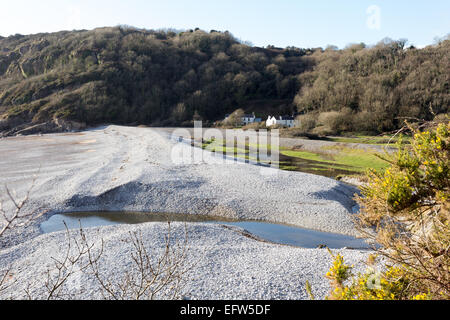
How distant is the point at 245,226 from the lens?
1423 cm

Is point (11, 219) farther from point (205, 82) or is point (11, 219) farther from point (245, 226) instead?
point (205, 82)

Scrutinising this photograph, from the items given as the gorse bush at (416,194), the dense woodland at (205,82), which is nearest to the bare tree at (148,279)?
the gorse bush at (416,194)

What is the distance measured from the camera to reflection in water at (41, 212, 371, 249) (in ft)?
40.2

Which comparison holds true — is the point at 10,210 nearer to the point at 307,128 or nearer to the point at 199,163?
the point at 199,163

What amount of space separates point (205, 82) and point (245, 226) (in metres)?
79.2

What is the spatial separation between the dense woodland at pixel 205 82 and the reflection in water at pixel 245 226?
3239 centimetres

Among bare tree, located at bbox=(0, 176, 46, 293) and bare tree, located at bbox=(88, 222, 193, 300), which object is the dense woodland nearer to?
bare tree, located at bbox=(88, 222, 193, 300)

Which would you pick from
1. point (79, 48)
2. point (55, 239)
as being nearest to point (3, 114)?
point (79, 48)

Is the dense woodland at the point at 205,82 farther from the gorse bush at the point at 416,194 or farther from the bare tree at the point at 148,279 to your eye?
the gorse bush at the point at 416,194

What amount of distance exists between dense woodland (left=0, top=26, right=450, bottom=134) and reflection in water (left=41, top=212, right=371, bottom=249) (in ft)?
106

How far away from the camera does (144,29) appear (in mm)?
122750

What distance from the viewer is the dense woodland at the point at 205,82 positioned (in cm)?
4775

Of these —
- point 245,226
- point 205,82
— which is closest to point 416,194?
point 245,226

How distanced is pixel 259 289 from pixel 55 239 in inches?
343
